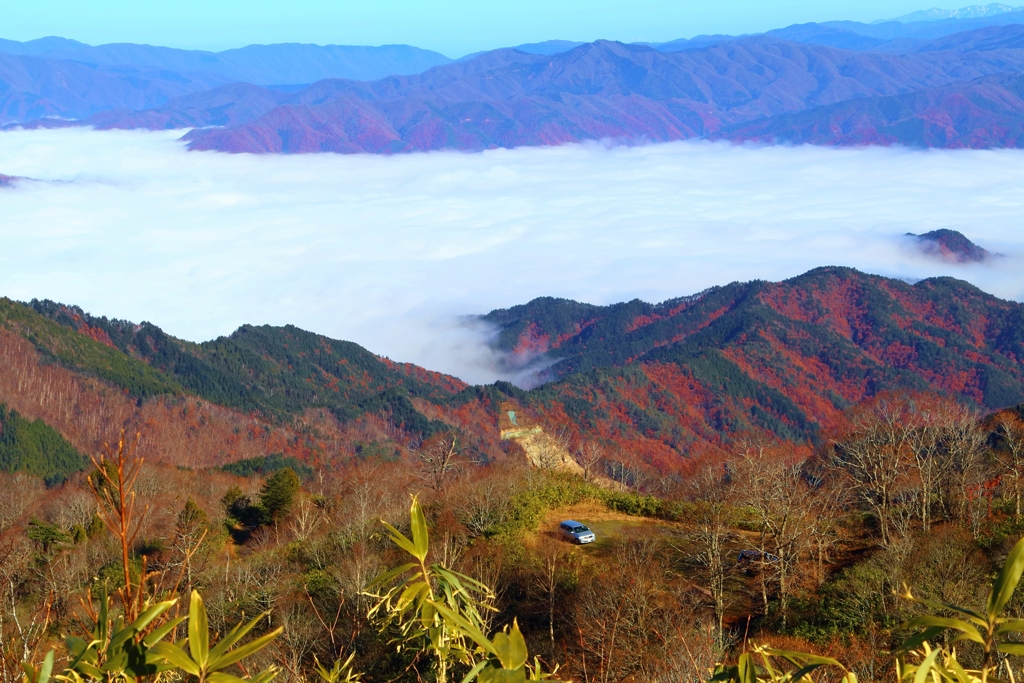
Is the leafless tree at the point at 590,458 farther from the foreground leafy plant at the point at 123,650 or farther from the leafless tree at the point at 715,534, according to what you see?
the foreground leafy plant at the point at 123,650

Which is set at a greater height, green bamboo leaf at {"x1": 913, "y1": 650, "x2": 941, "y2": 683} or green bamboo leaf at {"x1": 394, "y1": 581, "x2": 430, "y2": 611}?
green bamboo leaf at {"x1": 913, "y1": 650, "x2": 941, "y2": 683}

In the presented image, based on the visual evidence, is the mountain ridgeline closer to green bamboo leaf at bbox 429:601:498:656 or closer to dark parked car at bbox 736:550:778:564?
dark parked car at bbox 736:550:778:564

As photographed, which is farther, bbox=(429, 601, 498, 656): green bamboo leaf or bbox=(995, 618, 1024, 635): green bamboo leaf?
bbox=(429, 601, 498, 656): green bamboo leaf

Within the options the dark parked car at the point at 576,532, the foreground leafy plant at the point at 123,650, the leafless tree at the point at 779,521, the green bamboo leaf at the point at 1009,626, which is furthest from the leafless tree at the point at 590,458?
the foreground leafy plant at the point at 123,650

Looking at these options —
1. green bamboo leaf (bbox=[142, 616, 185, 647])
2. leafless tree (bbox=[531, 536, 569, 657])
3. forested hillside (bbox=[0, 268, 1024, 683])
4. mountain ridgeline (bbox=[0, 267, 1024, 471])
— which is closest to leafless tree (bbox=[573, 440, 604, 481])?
forested hillside (bbox=[0, 268, 1024, 683])

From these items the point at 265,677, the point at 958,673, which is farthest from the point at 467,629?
the point at 958,673

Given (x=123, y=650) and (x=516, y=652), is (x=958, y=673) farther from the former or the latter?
(x=123, y=650)
